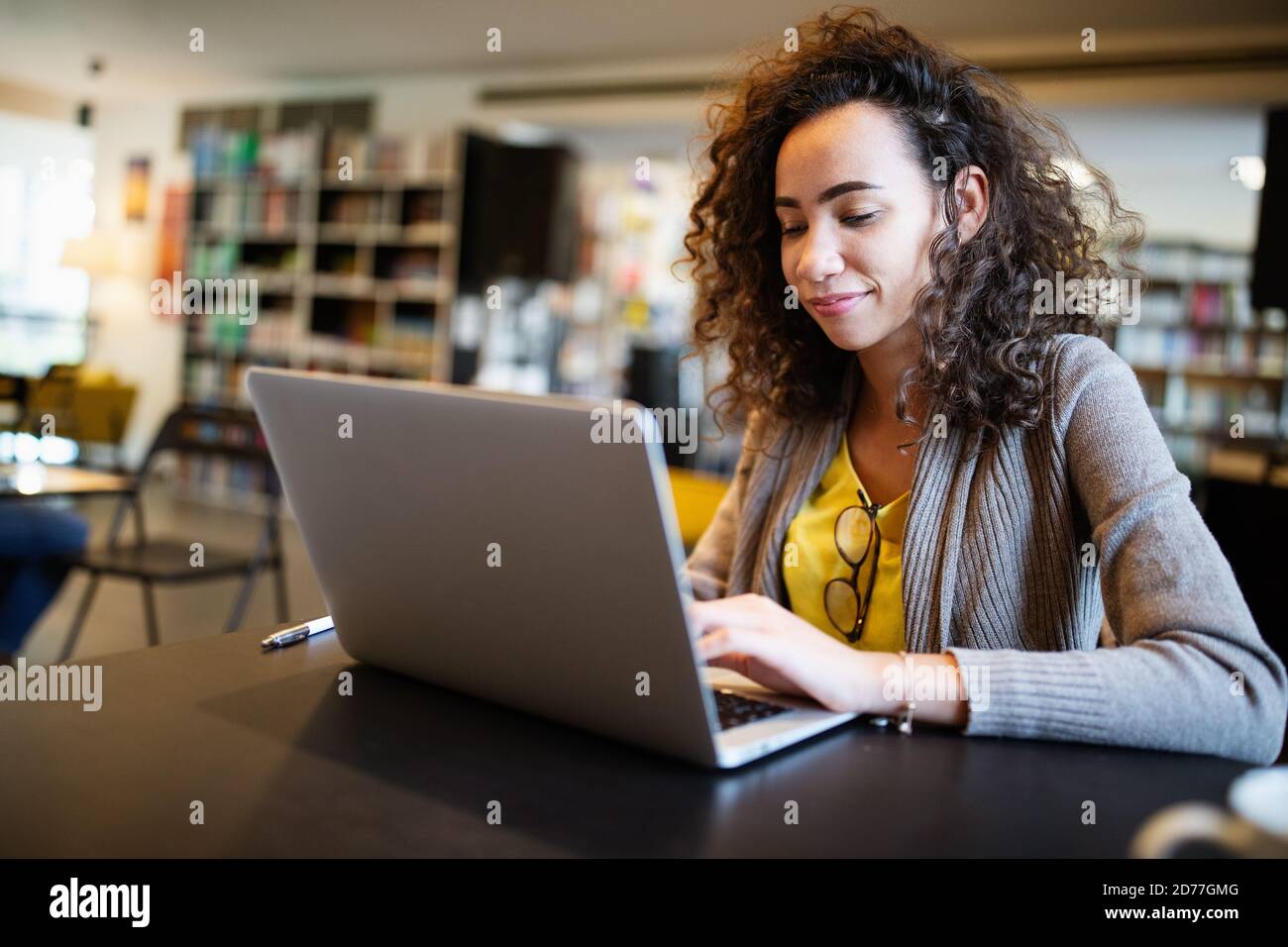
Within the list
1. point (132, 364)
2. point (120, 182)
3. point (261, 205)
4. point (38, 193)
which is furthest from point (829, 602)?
point (38, 193)

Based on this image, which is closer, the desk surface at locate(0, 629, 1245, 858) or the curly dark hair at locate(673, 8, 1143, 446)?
the desk surface at locate(0, 629, 1245, 858)

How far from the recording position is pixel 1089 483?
1.06 metres

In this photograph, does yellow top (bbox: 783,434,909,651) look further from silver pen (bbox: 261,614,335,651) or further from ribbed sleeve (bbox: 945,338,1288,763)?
silver pen (bbox: 261,614,335,651)

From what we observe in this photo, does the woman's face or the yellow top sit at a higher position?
the woman's face

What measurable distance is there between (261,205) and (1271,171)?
6.61 m

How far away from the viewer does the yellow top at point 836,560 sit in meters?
1.26

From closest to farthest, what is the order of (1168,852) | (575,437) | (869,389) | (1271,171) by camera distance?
(1168,852)
(575,437)
(869,389)
(1271,171)

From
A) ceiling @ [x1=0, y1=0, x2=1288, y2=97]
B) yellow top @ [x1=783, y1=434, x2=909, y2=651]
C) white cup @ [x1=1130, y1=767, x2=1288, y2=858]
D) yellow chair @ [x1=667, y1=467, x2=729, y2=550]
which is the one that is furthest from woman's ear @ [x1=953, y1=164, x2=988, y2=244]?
ceiling @ [x1=0, y1=0, x2=1288, y2=97]

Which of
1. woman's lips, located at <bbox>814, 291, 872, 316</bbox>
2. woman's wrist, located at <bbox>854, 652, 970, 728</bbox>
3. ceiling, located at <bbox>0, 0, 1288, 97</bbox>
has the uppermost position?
ceiling, located at <bbox>0, 0, 1288, 97</bbox>

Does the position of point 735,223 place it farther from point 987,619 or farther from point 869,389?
point 987,619

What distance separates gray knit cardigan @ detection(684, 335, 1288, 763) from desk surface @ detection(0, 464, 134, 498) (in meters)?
1.87

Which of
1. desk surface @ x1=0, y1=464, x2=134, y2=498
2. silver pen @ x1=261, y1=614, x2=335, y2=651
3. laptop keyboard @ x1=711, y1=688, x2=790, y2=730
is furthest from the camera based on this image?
desk surface @ x1=0, y1=464, x2=134, y2=498

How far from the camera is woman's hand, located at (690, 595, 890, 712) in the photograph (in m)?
0.85
